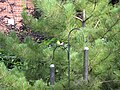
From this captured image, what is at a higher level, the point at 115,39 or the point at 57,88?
the point at 115,39

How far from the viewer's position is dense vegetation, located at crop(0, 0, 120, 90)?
3.16 metres

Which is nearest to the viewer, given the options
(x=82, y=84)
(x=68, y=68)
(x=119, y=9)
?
(x=82, y=84)

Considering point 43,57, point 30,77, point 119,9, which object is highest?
point 119,9

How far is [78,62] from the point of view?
10.4 feet

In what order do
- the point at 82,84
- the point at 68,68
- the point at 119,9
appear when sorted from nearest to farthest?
the point at 82,84 → the point at 68,68 → the point at 119,9

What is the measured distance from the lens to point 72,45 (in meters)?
3.27

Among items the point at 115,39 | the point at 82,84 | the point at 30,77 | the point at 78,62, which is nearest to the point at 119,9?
the point at 115,39

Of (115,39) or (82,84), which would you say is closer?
(82,84)

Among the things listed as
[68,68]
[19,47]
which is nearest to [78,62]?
[68,68]

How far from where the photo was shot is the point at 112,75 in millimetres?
3346

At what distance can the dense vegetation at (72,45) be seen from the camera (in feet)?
10.4

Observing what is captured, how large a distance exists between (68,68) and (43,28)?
55cm

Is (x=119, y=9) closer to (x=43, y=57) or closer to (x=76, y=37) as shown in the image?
(x=76, y=37)

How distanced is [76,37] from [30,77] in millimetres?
691
